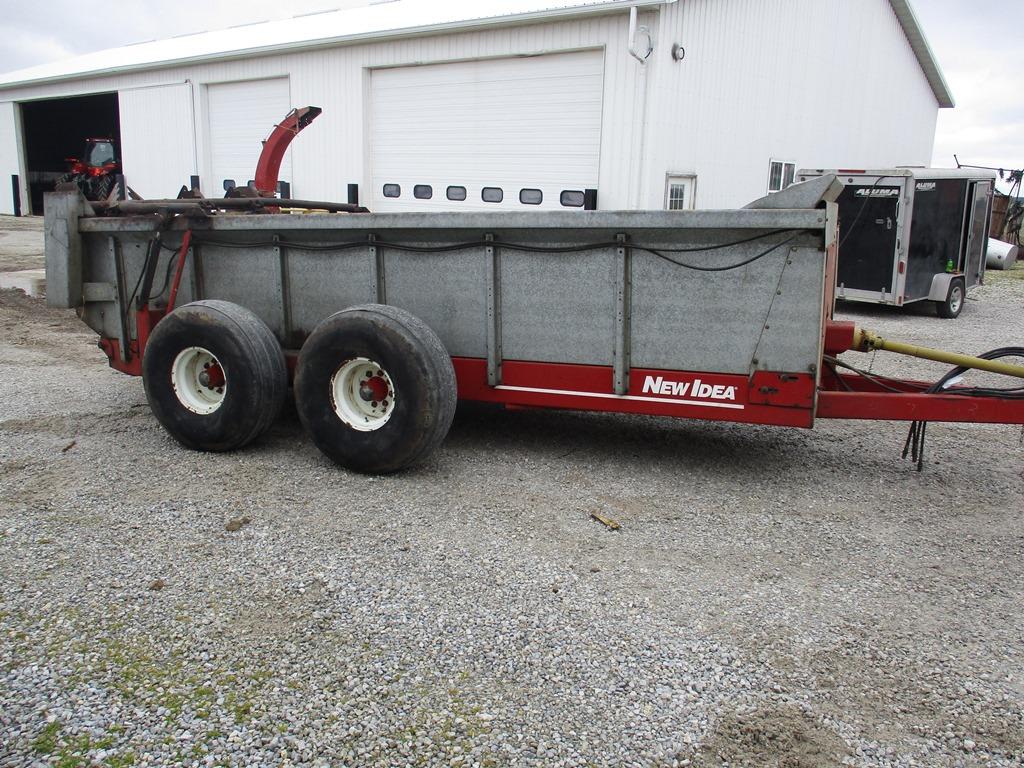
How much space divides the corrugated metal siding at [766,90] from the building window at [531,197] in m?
1.95

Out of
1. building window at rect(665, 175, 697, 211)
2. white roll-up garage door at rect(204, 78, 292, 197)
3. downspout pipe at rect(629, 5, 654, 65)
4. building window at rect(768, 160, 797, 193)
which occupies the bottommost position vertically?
building window at rect(665, 175, 697, 211)

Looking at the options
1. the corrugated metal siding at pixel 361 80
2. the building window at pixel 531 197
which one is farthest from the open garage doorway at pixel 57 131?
the building window at pixel 531 197

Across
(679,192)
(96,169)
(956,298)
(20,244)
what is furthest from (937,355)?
(96,169)

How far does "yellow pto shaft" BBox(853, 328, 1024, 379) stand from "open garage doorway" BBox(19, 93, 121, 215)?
1142 inches

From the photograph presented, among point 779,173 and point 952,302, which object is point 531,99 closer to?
point 779,173

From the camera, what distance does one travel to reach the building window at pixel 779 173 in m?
16.3

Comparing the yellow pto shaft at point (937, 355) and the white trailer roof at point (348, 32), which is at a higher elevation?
the white trailer roof at point (348, 32)

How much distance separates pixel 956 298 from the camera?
1351 cm

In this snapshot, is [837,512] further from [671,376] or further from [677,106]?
[677,106]

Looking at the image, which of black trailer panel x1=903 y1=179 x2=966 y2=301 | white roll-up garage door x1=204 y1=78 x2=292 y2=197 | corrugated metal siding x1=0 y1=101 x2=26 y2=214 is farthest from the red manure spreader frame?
corrugated metal siding x1=0 y1=101 x2=26 y2=214

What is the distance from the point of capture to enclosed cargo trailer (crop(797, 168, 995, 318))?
12.5 meters

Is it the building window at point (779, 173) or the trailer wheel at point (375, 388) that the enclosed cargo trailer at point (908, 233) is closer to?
the building window at point (779, 173)

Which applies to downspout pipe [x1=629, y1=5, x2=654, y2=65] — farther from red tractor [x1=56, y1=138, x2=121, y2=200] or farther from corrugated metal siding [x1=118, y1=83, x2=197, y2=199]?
red tractor [x1=56, y1=138, x2=121, y2=200]

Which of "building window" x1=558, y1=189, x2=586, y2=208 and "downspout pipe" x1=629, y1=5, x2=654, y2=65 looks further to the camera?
"building window" x1=558, y1=189, x2=586, y2=208
